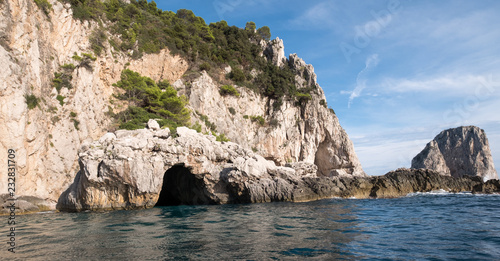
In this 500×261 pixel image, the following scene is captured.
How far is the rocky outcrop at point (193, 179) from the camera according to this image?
17578 mm

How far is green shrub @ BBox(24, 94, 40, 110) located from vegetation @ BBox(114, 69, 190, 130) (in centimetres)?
729

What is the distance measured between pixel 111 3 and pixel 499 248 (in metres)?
40.8

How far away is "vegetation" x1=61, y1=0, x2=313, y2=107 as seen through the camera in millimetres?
31547

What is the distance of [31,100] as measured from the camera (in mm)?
20812

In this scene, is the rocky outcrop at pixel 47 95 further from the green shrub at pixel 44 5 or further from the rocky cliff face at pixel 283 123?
the rocky cliff face at pixel 283 123

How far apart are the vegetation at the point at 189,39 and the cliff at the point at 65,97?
119cm

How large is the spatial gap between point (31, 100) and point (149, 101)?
35.6 feet

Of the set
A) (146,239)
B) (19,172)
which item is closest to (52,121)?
(19,172)

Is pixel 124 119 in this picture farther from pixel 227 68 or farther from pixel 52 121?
pixel 227 68

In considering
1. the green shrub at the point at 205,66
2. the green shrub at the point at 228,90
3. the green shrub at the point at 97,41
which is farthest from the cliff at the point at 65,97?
the green shrub at the point at 205,66

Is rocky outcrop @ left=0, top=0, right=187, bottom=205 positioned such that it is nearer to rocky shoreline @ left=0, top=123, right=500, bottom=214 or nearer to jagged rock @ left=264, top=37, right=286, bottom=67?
rocky shoreline @ left=0, top=123, right=500, bottom=214

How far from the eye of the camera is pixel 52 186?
21.4 m

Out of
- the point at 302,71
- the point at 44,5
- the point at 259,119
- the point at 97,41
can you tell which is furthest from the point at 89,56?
the point at 302,71

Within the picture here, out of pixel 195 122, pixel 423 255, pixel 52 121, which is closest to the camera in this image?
pixel 423 255
